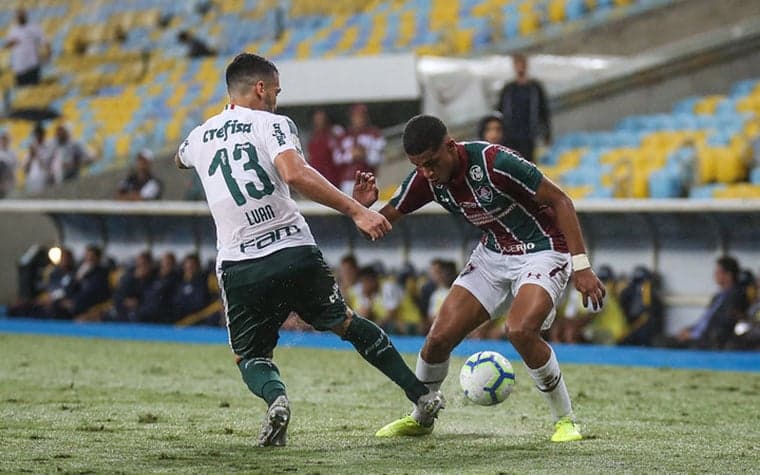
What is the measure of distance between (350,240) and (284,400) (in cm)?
1085

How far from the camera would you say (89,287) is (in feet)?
60.7

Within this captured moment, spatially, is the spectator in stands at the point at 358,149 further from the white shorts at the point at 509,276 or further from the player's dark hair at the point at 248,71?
the player's dark hair at the point at 248,71

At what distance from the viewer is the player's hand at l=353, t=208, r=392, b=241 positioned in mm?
6461

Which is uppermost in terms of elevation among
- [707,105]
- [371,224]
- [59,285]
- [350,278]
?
[707,105]

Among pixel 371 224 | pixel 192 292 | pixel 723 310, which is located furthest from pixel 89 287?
pixel 371 224

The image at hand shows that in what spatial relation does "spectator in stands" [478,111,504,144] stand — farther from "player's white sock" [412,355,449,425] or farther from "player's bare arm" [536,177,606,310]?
"player's bare arm" [536,177,606,310]

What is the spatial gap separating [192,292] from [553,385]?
1057 cm

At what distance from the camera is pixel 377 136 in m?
16.4

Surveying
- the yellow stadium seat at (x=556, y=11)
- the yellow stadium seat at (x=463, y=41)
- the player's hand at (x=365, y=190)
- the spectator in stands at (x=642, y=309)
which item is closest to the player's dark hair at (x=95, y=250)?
the yellow stadium seat at (x=463, y=41)

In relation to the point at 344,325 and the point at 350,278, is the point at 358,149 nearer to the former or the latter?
the point at 350,278

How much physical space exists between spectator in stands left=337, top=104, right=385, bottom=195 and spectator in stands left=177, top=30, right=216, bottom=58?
34.1 ft

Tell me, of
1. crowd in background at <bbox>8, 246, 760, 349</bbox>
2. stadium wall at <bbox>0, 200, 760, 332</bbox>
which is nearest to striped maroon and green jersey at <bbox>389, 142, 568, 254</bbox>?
crowd in background at <bbox>8, 246, 760, 349</bbox>

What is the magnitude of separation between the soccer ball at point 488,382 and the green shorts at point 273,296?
1.00 metres

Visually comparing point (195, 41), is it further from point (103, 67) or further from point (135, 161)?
point (135, 161)
